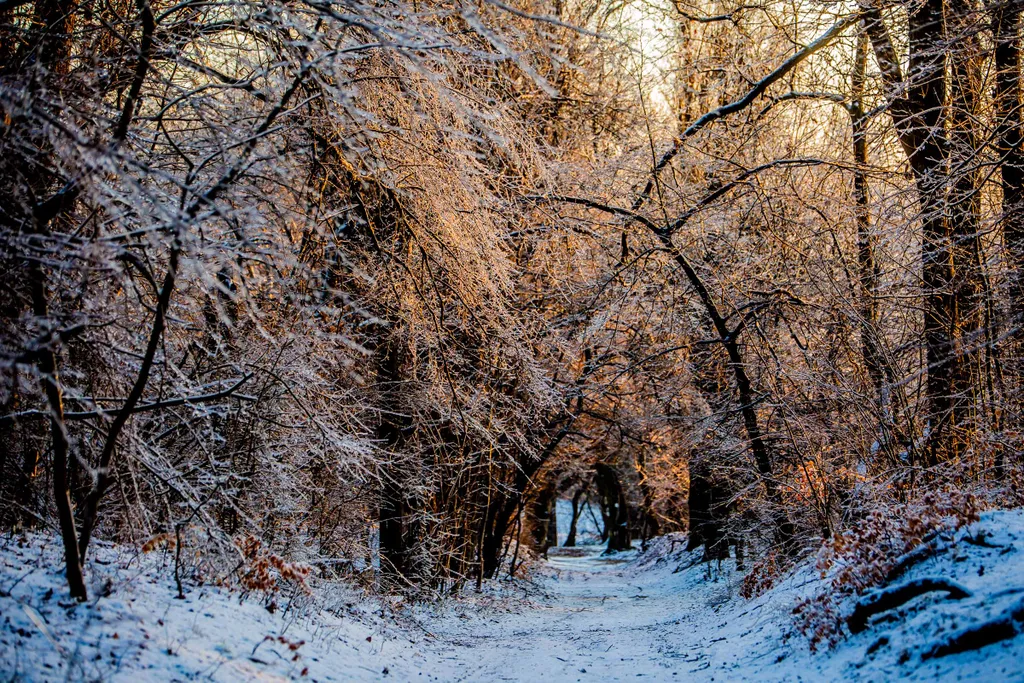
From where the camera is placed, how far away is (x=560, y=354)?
1144 cm

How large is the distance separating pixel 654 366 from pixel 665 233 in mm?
2927

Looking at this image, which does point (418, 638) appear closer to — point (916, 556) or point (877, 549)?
point (877, 549)

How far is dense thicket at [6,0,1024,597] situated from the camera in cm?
458

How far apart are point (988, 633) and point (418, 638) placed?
5981 millimetres

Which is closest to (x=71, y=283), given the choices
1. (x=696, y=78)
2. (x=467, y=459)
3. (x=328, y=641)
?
(x=328, y=641)

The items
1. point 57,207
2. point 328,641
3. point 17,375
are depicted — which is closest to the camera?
point 17,375

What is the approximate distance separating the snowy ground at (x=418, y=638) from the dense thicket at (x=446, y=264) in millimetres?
479

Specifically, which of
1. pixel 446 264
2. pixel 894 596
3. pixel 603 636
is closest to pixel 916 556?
pixel 894 596

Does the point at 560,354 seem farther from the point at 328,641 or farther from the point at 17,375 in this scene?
the point at 17,375

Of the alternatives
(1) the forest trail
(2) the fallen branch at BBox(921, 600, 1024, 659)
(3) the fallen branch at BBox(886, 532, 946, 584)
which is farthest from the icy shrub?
(2) the fallen branch at BBox(921, 600, 1024, 659)

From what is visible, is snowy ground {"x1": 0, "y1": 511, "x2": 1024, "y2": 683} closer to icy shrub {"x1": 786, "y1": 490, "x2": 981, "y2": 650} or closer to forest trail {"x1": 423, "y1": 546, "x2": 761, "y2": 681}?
forest trail {"x1": 423, "y1": 546, "x2": 761, "y2": 681}

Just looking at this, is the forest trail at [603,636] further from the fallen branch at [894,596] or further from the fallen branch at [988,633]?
the fallen branch at [988,633]

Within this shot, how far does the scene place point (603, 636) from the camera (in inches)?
376

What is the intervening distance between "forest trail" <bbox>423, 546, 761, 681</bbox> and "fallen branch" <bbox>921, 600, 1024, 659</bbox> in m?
2.62
